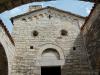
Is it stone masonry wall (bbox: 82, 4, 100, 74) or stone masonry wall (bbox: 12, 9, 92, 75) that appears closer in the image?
stone masonry wall (bbox: 82, 4, 100, 74)

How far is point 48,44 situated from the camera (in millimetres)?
15453

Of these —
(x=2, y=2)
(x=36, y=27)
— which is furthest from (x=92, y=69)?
(x=2, y=2)

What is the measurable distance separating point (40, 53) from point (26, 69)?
4.17 ft

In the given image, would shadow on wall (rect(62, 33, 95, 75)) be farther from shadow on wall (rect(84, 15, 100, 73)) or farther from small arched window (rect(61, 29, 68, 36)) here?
small arched window (rect(61, 29, 68, 36))

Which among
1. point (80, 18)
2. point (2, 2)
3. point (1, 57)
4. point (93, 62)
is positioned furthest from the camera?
point (80, 18)

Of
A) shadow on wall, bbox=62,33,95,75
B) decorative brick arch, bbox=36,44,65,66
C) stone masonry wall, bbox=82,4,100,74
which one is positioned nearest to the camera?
stone masonry wall, bbox=82,4,100,74

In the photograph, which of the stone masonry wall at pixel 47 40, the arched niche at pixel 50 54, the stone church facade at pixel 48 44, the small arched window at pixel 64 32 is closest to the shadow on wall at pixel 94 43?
the stone church facade at pixel 48 44

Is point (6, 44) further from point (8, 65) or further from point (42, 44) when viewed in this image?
point (42, 44)

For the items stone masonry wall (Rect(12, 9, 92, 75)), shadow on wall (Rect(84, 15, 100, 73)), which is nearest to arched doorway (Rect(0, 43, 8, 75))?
stone masonry wall (Rect(12, 9, 92, 75))

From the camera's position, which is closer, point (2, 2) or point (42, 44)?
point (2, 2)

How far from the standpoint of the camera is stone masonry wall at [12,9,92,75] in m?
14.7

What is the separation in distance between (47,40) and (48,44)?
0.27 meters

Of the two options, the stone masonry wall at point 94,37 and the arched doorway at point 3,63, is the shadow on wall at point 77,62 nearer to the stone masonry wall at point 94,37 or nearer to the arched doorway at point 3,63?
the stone masonry wall at point 94,37

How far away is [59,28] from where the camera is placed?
52.6 feet
